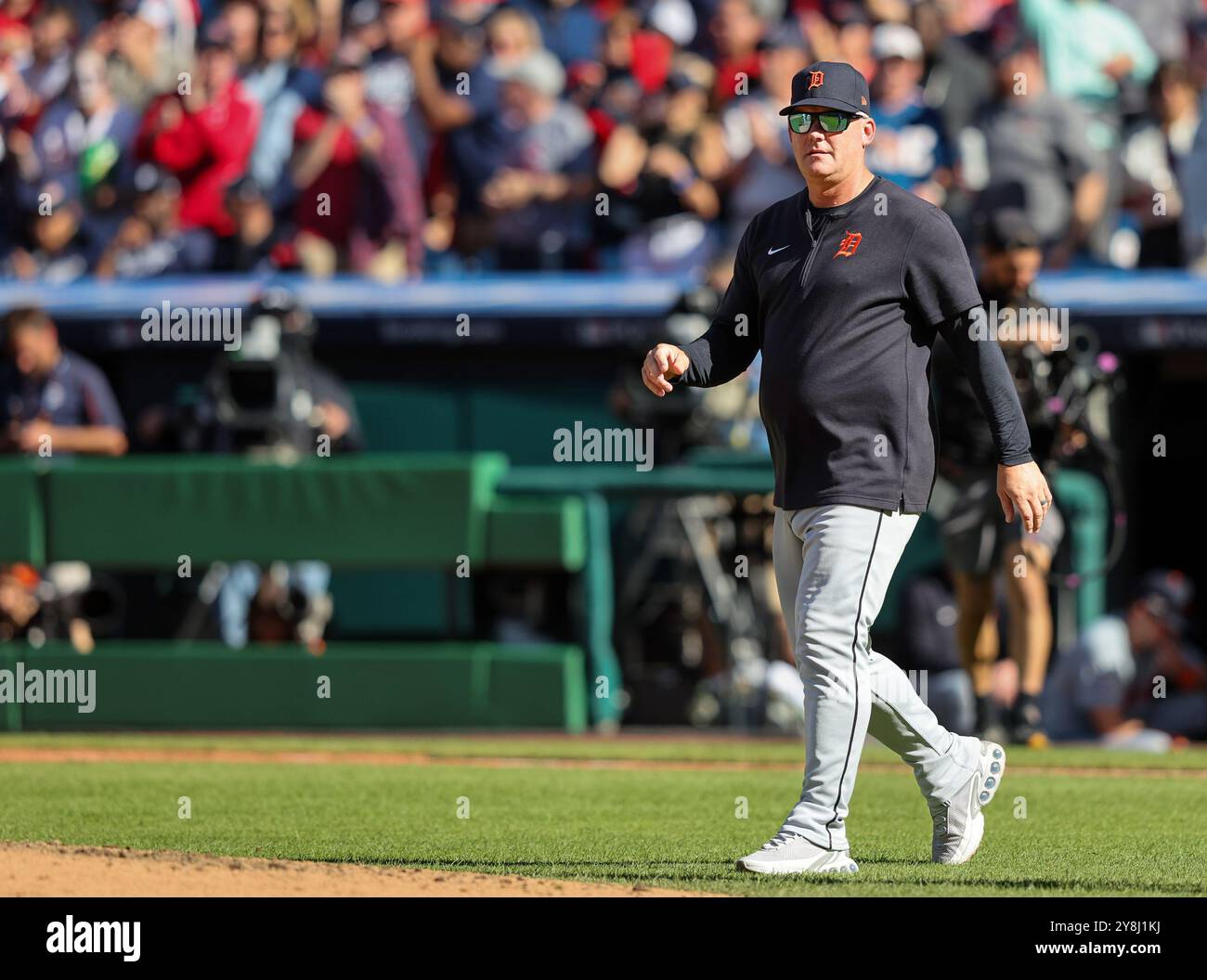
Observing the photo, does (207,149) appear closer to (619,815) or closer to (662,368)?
(619,815)

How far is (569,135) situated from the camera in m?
13.8

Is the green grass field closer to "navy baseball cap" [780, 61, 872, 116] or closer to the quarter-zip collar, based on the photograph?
the quarter-zip collar

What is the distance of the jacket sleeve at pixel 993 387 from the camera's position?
5562 mm

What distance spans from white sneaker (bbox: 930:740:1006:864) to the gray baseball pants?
30 centimetres

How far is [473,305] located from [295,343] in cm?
128

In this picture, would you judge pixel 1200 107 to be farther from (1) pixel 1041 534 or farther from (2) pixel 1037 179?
(1) pixel 1041 534

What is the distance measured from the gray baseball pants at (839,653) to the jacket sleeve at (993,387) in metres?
0.31

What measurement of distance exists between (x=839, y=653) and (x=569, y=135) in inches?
344

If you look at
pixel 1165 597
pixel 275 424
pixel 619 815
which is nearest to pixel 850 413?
pixel 619 815

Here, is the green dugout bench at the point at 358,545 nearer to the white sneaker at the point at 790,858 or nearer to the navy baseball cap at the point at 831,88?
the white sneaker at the point at 790,858

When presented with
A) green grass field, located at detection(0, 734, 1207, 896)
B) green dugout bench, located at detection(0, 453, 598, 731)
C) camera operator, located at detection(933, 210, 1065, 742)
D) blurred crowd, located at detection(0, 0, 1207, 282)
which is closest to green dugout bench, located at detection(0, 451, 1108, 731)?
green dugout bench, located at detection(0, 453, 598, 731)

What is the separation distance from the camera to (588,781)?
8539 mm

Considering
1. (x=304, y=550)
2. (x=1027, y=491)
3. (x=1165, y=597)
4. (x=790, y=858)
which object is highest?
(x=1027, y=491)
